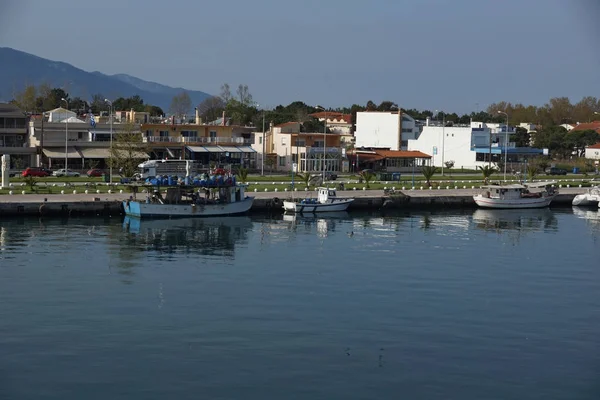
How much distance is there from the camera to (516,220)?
2514 inches

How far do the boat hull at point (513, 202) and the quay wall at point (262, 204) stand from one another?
1.14m

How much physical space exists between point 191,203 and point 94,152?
89.8ft

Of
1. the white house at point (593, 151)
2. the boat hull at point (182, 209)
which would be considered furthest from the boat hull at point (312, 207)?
the white house at point (593, 151)

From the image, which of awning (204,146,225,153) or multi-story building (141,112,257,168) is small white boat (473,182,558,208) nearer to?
multi-story building (141,112,257,168)

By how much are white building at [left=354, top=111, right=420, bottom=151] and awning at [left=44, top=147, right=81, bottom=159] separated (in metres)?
40.9

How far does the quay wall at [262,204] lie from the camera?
5666 cm

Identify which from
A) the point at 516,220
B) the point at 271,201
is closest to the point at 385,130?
the point at 516,220

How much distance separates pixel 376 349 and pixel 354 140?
93392mm

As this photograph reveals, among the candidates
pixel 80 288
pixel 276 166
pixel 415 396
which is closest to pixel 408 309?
pixel 415 396

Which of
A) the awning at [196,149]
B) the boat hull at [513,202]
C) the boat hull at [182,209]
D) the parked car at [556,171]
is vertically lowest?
the boat hull at [182,209]

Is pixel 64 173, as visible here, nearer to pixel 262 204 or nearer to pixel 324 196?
pixel 262 204

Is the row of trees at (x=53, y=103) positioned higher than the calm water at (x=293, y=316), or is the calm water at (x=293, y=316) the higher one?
the row of trees at (x=53, y=103)

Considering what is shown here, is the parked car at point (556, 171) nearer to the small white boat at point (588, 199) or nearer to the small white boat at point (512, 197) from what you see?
the small white boat at point (588, 199)

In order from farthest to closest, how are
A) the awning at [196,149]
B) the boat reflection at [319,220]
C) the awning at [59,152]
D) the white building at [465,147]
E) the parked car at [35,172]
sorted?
the white building at [465,147] → the awning at [196,149] → the awning at [59,152] → the parked car at [35,172] → the boat reflection at [319,220]
